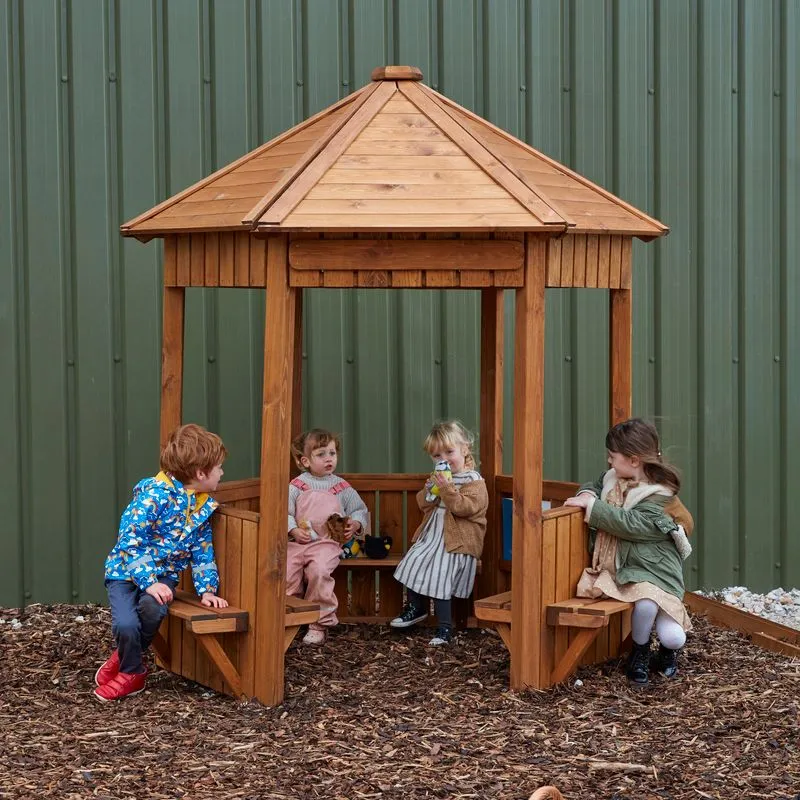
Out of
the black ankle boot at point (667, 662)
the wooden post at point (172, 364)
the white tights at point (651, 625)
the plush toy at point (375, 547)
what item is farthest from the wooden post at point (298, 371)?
the black ankle boot at point (667, 662)

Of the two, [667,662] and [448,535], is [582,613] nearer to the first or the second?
[667,662]

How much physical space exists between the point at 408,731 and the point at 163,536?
1.40 metres

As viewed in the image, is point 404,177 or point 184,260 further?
point 184,260

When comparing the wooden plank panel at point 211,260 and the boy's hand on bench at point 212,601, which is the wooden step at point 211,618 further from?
the wooden plank panel at point 211,260

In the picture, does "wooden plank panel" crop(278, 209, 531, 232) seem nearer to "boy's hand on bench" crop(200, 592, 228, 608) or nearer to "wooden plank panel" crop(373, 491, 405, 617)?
"boy's hand on bench" crop(200, 592, 228, 608)

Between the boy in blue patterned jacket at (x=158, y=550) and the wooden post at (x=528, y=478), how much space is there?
4.35ft

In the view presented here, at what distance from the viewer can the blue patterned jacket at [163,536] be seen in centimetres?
537

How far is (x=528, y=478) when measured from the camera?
536 cm

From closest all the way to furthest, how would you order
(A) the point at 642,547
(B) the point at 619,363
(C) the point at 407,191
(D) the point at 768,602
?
(C) the point at 407,191 < (A) the point at 642,547 < (B) the point at 619,363 < (D) the point at 768,602

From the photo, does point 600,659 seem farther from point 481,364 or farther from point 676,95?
point 676,95

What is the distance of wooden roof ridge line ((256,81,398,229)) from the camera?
501cm

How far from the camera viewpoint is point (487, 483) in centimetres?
→ 677

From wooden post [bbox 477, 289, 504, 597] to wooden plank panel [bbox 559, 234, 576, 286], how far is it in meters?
1.29

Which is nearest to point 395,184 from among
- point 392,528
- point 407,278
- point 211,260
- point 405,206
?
point 405,206
